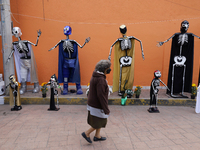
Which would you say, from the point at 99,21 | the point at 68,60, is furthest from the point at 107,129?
the point at 99,21

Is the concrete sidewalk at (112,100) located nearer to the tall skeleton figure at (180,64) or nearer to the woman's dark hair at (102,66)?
the tall skeleton figure at (180,64)

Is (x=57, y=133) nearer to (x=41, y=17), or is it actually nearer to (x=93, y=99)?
(x=93, y=99)

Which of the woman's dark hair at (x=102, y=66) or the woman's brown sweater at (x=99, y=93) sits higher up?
the woman's dark hair at (x=102, y=66)

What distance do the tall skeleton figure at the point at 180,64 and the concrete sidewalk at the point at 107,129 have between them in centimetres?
91

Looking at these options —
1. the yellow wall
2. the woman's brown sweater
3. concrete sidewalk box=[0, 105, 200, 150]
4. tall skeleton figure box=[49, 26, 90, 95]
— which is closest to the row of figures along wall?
tall skeleton figure box=[49, 26, 90, 95]

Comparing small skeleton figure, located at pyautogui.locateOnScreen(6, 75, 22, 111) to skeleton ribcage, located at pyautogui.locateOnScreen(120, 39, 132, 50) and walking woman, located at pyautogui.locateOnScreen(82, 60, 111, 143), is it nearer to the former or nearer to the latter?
walking woman, located at pyautogui.locateOnScreen(82, 60, 111, 143)

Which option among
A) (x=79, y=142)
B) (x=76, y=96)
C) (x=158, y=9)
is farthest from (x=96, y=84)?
(x=158, y=9)

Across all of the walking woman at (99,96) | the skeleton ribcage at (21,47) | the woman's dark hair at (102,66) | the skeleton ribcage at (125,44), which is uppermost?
the skeleton ribcage at (125,44)

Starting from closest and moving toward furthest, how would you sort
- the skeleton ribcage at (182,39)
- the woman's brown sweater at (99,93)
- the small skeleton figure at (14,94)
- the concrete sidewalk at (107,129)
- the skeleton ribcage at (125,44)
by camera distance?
the woman's brown sweater at (99,93)
the concrete sidewalk at (107,129)
the small skeleton figure at (14,94)
the skeleton ribcage at (182,39)
the skeleton ribcage at (125,44)

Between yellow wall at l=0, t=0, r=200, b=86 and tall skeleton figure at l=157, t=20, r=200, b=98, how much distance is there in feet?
3.02

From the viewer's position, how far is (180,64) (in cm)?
493

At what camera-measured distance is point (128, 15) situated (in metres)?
5.66

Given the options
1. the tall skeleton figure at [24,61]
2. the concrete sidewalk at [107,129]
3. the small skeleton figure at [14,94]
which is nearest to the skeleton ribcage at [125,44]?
the concrete sidewalk at [107,129]

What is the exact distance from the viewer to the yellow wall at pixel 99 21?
18.3 ft
